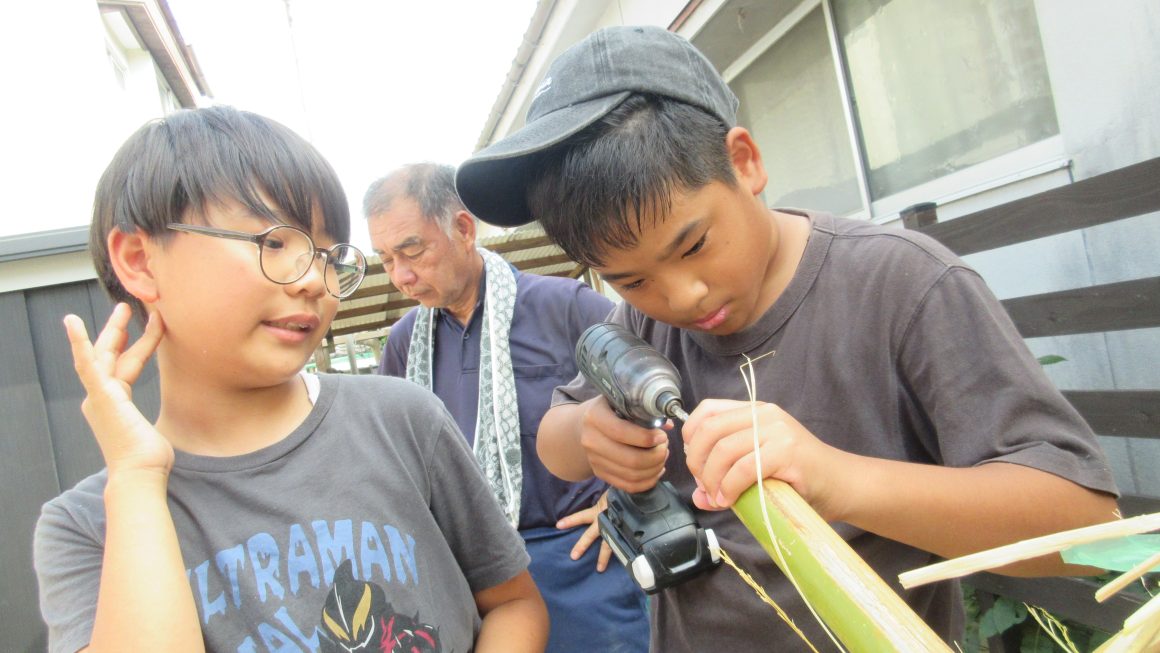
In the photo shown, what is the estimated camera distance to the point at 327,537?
1.22 m

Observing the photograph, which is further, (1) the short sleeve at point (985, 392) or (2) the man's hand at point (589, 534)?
(2) the man's hand at point (589, 534)

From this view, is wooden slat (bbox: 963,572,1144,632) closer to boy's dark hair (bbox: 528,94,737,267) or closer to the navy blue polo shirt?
the navy blue polo shirt

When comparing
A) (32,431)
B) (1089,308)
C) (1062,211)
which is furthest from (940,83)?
(32,431)

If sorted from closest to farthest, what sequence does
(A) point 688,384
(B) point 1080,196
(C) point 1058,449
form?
(C) point 1058,449 < (A) point 688,384 < (B) point 1080,196

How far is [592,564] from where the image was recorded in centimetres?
251

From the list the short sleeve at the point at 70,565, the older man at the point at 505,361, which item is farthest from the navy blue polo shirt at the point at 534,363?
the short sleeve at the point at 70,565

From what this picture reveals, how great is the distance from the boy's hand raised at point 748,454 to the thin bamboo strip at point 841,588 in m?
0.10

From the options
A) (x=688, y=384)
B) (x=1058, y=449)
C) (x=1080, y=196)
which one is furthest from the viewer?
(x=1080, y=196)

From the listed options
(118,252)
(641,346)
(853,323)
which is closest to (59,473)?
(118,252)

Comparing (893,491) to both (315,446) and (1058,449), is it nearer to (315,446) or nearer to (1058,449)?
(1058,449)

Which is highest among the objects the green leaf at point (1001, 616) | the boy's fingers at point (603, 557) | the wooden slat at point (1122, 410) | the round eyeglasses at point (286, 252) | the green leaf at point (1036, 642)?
the round eyeglasses at point (286, 252)

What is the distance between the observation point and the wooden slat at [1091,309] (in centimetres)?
202

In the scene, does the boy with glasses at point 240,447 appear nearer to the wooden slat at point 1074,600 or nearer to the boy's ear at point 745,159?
the boy's ear at point 745,159

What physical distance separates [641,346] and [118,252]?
1049 mm
